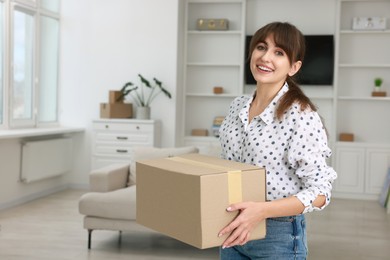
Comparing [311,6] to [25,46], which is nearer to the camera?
[25,46]

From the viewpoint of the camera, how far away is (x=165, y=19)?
276 inches

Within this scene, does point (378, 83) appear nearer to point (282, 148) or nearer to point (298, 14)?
point (298, 14)

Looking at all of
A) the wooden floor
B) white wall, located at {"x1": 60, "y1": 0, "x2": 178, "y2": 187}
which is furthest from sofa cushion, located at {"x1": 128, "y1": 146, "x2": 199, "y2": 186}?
white wall, located at {"x1": 60, "y1": 0, "x2": 178, "y2": 187}

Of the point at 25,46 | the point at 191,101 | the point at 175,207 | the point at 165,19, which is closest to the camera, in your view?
the point at 175,207

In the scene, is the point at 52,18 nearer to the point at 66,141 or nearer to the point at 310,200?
the point at 66,141

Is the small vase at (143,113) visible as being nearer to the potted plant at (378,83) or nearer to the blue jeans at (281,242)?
the potted plant at (378,83)

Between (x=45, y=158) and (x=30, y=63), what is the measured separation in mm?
1141

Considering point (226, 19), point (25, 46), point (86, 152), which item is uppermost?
point (226, 19)

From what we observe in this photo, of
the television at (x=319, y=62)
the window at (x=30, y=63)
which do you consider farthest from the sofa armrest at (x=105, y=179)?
the television at (x=319, y=62)

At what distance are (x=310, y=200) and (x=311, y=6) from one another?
20.9 feet

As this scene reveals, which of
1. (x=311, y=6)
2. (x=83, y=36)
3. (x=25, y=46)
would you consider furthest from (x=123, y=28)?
(x=311, y=6)

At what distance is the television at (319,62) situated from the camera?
7.06 meters

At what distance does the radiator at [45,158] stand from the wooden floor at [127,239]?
376 millimetres

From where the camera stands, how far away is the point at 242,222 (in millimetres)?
1186
